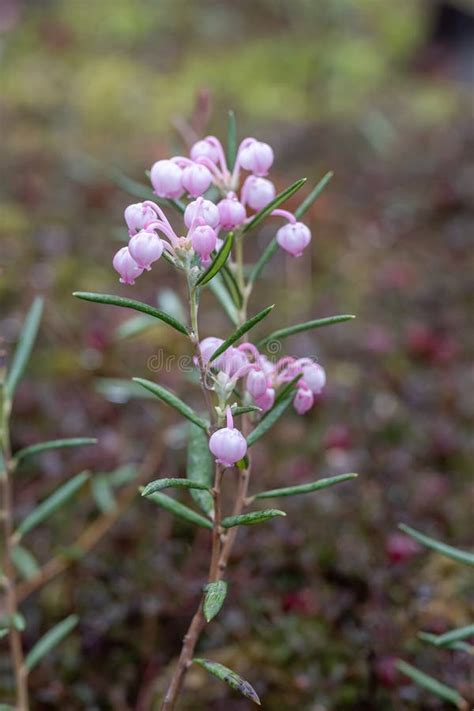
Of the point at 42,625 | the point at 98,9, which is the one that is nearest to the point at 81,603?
the point at 42,625

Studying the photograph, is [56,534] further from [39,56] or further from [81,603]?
[39,56]

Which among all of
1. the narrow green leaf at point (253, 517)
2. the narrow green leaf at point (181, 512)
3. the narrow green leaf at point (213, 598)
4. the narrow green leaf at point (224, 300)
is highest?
the narrow green leaf at point (224, 300)

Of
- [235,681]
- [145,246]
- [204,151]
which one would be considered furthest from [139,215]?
[235,681]

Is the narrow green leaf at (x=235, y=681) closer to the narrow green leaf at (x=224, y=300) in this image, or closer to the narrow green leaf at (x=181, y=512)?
the narrow green leaf at (x=181, y=512)

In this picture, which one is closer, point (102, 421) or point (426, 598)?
point (426, 598)

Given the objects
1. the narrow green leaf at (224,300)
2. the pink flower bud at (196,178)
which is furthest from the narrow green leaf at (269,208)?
the narrow green leaf at (224,300)

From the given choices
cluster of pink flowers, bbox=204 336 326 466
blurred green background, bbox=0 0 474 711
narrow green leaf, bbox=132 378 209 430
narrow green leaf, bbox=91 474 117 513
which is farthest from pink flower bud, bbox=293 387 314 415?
narrow green leaf, bbox=91 474 117 513

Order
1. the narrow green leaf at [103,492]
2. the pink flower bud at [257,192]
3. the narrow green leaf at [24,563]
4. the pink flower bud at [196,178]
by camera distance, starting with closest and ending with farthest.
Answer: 1. the pink flower bud at [196,178]
2. the pink flower bud at [257,192]
3. the narrow green leaf at [24,563]
4. the narrow green leaf at [103,492]

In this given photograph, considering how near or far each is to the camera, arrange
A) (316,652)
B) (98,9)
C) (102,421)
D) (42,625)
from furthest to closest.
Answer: (98,9) → (102,421) → (42,625) → (316,652)
